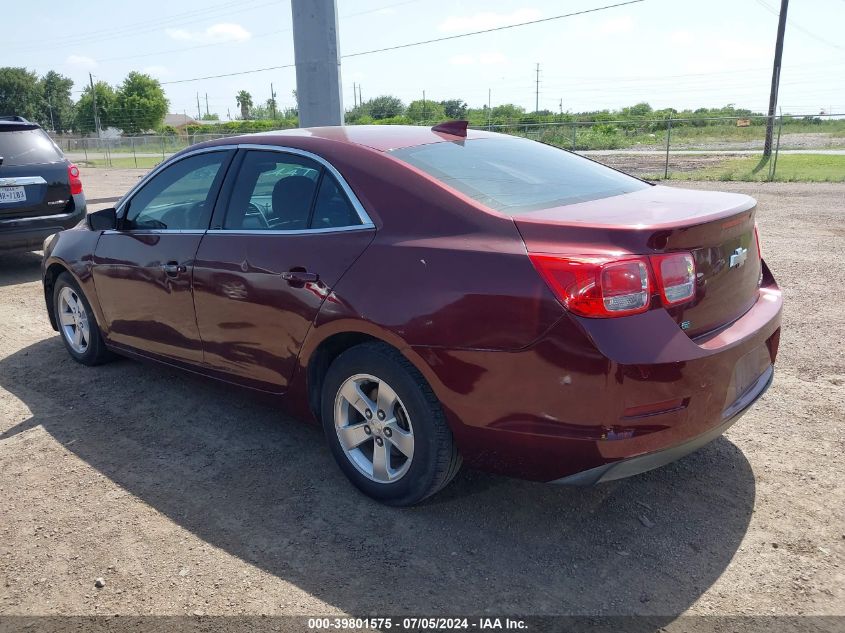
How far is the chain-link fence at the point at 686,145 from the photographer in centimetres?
2031

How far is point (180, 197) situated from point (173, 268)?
0.49m

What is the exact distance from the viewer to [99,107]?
8500cm

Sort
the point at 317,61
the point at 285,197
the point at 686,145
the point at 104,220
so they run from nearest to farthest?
the point at 285,197 → the point at 104,220 → the point at 317,61 → the point at 686,145

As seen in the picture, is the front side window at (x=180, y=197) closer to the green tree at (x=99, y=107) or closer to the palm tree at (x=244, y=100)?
the green tree at (x=99, y=107)

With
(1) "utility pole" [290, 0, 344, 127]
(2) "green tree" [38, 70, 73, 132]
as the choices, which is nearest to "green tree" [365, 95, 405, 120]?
(2) "green tree" [38, 70, 73, 132]

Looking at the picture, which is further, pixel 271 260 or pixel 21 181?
pixel 21 181

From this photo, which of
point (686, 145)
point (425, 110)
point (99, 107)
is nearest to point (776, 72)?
point (686, 145)

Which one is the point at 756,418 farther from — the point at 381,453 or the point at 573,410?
the point at 381,453

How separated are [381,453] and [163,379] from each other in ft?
7.77

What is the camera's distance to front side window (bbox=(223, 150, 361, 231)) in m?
3.34

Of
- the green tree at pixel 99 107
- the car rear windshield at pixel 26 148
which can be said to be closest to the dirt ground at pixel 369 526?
the car rear windshield at pixel 26 148

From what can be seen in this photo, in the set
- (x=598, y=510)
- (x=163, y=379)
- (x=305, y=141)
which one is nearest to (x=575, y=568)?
(x=598, y=510)

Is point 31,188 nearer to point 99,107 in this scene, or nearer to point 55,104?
point 99,107

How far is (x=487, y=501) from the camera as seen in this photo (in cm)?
327
